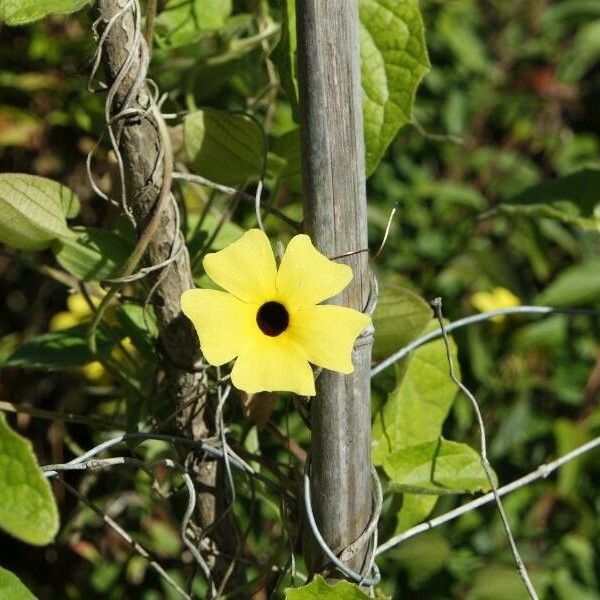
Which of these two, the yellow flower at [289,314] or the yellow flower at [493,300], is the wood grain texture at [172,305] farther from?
the yellow flower at [493,300]

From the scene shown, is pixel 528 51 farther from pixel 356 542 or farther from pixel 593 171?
pixel 356 542

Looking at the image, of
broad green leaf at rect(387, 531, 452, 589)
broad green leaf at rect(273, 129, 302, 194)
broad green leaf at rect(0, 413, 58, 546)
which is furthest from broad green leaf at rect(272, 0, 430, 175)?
broad green leaf at rect(387, 531, 452, 589)

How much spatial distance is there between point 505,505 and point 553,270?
62 cm

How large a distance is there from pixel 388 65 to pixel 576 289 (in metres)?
0.96

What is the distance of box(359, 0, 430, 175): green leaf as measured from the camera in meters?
1.01

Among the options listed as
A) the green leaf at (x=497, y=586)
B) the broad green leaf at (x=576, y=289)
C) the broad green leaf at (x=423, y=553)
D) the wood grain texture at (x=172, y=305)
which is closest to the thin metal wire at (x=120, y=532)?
the wood grain texture at (x=172, y=305)

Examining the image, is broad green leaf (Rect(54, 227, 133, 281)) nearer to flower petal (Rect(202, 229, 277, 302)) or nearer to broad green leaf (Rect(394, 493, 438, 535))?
flower petal (Rect(202, 229, 277, 302))

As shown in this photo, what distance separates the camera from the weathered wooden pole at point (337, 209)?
0.79m

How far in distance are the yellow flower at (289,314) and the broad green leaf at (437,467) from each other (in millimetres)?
232

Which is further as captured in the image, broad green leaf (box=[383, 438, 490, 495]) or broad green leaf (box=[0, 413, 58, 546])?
broad green leaf (box=[383, 438, 490, 495])

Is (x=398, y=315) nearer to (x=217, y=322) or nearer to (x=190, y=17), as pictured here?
(x=217, y=322)

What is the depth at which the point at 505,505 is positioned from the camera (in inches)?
76.3

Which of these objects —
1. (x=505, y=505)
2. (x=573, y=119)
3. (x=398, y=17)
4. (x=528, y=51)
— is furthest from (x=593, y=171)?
(x=573, y=119)

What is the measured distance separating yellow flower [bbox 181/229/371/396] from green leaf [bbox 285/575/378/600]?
0.18m
